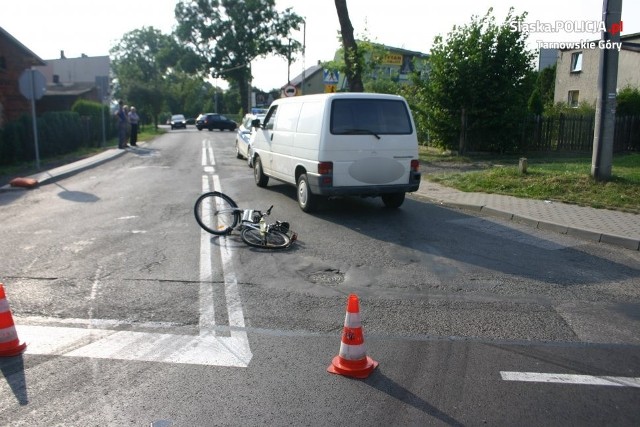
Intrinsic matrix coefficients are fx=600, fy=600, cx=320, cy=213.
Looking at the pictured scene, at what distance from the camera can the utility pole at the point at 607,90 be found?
1098cm

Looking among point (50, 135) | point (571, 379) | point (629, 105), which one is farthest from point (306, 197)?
point (629, 105)

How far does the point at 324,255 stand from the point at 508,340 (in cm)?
318

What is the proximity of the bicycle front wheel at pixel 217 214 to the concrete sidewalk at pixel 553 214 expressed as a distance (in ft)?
15.5

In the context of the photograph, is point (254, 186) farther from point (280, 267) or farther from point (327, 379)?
point (327, 379)

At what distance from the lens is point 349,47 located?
72.2 feet

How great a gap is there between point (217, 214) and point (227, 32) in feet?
213

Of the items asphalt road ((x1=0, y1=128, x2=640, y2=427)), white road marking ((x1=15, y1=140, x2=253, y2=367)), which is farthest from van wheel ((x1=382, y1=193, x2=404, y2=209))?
white road marking ((x1=15, y1=140, x2=253, y2=367))

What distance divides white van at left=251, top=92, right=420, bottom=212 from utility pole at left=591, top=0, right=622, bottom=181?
13.1ft

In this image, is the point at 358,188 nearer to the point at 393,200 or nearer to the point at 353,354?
the point at 393,200

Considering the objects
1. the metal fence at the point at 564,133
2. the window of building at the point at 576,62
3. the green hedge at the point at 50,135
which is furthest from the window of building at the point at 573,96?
the green hedge at the point at 50,135

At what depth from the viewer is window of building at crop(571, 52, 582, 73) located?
3459cm

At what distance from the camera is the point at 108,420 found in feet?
11.9

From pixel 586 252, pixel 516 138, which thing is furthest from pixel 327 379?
pixel 516 138

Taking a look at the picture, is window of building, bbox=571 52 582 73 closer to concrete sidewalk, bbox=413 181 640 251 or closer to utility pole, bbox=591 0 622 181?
utility pole, bbox=591 0 622 181
